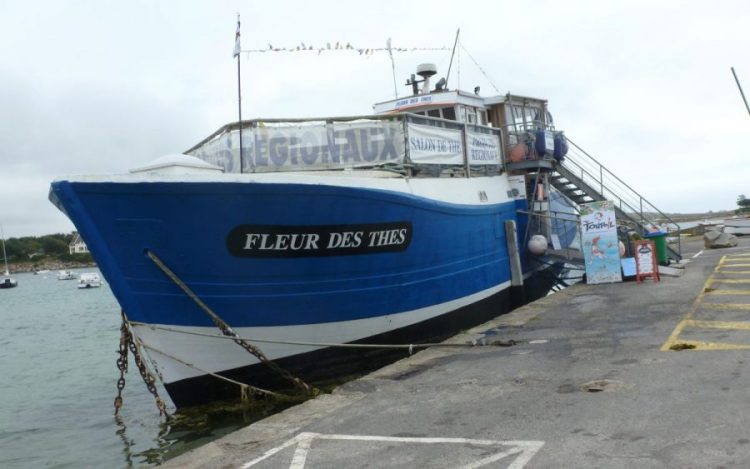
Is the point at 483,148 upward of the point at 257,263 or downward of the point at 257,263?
upward

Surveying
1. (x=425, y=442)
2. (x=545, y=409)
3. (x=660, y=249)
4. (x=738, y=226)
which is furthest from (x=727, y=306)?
(x=738, y=226)

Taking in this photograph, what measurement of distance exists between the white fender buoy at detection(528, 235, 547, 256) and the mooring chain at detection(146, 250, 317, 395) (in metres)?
8.42

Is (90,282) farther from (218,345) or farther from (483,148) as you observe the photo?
(218,345)

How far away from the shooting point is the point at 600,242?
47.0ft

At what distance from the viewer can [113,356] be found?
60.8 feet

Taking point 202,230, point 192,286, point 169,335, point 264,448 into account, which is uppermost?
point 202,230

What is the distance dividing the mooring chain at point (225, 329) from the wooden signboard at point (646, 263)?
29.0ft

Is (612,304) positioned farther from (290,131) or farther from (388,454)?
(388,454)

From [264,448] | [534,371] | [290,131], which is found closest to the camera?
[264,448]

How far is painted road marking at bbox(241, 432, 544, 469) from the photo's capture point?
14.5ft

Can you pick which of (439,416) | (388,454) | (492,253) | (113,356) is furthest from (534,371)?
(113,356)

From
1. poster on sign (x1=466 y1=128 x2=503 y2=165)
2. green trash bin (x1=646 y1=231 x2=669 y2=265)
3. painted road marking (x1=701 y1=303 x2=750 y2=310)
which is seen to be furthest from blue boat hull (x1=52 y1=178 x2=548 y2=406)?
green trash bin (x1=646 y1=231 x2=669 y2=265)

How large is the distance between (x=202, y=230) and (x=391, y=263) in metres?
3.07

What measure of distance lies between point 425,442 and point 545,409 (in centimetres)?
124
